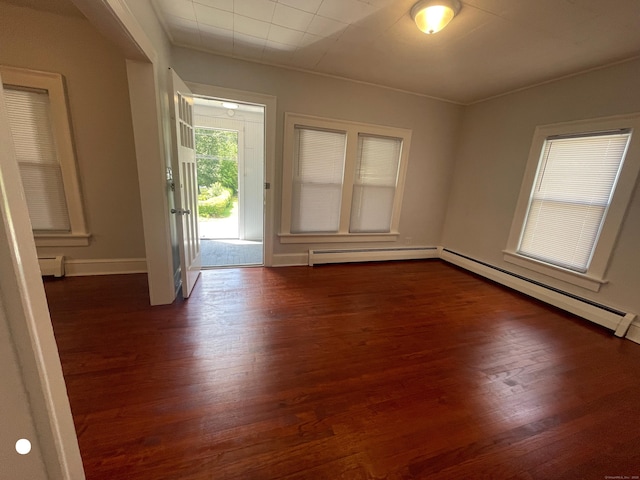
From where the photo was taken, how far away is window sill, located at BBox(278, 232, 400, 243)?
357cm

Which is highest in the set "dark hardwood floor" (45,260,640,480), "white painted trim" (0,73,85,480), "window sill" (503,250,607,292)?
"white painted trim" (0,73,85,480)

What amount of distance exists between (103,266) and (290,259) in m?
2.25

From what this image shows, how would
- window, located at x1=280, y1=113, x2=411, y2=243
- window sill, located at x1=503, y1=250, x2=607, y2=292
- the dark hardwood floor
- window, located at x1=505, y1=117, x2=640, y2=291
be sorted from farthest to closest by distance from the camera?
window, located at x1=280, y1=113, x2=411, y2=243
window sill, located at x1=503, y1=250, x2=607, y2=292
window, located at x1=505, y1=117, x2=640, y2=291
the dark hardwood floor

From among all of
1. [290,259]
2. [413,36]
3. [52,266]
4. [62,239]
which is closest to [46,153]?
[62,239]

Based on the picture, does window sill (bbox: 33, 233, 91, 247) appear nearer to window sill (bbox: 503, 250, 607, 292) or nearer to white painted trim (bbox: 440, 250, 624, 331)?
white painted trim (bbox: 440, 250, 624, 331)

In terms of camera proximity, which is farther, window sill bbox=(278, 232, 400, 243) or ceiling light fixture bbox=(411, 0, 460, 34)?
window sill bbox=(278, 232, 400, 243)

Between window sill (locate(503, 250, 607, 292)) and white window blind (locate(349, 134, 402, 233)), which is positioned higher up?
white window blind (locate(349, 134, 402, 233))

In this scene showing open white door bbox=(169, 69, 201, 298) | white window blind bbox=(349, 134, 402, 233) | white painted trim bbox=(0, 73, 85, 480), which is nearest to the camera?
white painted trim bbox=(0, 73, 85, 480)

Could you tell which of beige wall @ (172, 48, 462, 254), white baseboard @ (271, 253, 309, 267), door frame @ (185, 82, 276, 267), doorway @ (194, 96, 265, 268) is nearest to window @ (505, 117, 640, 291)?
beige wall @ (172, 48, 462, 254)

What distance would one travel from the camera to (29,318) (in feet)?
2.09

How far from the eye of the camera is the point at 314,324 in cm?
226

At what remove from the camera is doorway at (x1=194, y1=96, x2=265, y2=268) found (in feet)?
14.7

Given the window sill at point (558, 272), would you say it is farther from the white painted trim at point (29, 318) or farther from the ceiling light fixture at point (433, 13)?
the white painted trim at point (29, 318)

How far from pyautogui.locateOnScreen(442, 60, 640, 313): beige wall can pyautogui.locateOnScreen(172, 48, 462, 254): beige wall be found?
0.97 feet
